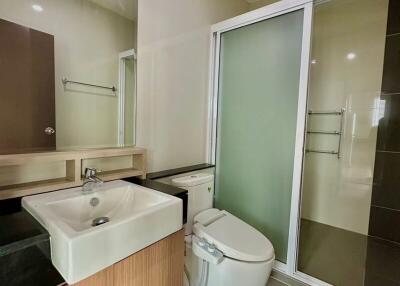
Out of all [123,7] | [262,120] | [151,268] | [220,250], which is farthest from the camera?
[262,120]

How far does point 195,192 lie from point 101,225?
91 cm

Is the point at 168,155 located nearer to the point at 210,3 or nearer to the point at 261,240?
the point at 261,240

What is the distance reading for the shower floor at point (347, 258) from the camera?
1690 mm

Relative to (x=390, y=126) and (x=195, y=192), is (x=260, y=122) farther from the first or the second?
(x=390, y=126)

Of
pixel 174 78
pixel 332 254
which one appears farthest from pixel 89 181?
pixel 332 254

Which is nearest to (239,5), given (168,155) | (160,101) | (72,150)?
(160,101)

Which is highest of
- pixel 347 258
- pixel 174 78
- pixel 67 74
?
pixel 174 78

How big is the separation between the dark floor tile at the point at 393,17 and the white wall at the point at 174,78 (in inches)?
60.7

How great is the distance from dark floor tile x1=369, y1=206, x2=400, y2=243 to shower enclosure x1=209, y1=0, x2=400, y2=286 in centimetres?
2

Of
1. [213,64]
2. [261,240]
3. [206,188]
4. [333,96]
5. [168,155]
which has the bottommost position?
[261,240]

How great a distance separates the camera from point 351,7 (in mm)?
2248

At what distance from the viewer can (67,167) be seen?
117 cm

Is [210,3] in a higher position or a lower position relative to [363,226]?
higher

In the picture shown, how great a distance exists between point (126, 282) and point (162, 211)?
0.88 feet
